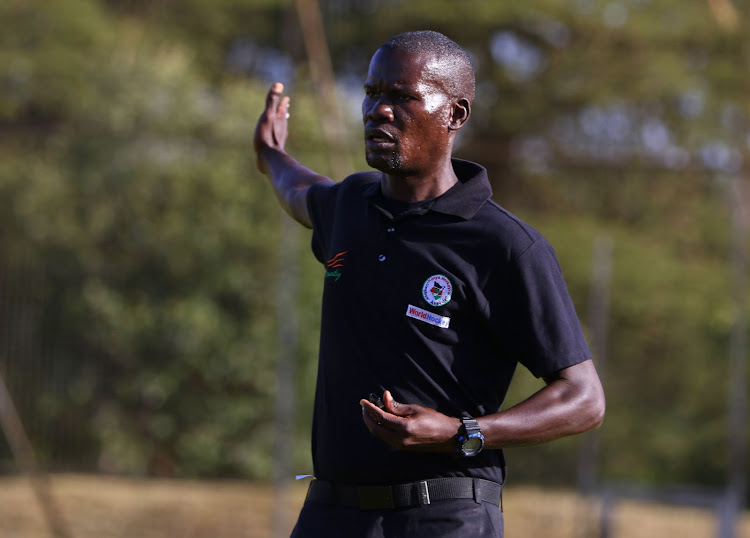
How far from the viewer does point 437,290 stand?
2.99 metres

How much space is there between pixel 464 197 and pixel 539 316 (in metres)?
0.41

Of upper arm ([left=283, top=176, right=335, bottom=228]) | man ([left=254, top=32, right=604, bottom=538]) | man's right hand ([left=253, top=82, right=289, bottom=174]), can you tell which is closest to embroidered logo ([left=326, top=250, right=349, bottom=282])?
man ([left=254, top=32, right=604, bottom=538])

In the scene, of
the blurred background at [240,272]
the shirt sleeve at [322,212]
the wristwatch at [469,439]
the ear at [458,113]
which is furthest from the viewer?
the blurred background at [240,272]

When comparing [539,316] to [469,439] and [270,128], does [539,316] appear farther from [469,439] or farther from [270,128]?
[270,128]

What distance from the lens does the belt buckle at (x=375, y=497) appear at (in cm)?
299

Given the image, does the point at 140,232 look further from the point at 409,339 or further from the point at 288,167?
the point at 409,339

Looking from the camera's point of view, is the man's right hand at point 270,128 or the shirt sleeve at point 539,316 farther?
the man's right hand at point 270,128

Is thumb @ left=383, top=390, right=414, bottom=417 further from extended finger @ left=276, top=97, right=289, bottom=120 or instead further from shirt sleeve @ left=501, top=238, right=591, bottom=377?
extended finger @ left=276, top=97, right=289, bottom=120

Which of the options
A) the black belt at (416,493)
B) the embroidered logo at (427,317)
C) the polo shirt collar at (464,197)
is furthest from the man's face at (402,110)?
the black belt at (416,493)

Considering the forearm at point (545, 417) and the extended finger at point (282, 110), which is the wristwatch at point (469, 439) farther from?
the extended finger at point (282, 110)

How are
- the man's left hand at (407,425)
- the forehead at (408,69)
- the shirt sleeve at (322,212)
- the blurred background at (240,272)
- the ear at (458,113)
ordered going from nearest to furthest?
1. the man's left hand at (407,425)
2. the forehead at (408,69)
3. the ear at (458,113)
4. the shirt sleeve at (322,212)
5. the blurred background at (240,272)

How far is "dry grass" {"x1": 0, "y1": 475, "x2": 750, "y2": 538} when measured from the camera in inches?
355

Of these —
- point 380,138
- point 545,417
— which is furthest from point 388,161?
point 545,417

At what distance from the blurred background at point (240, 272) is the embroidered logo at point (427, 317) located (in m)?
5.90
